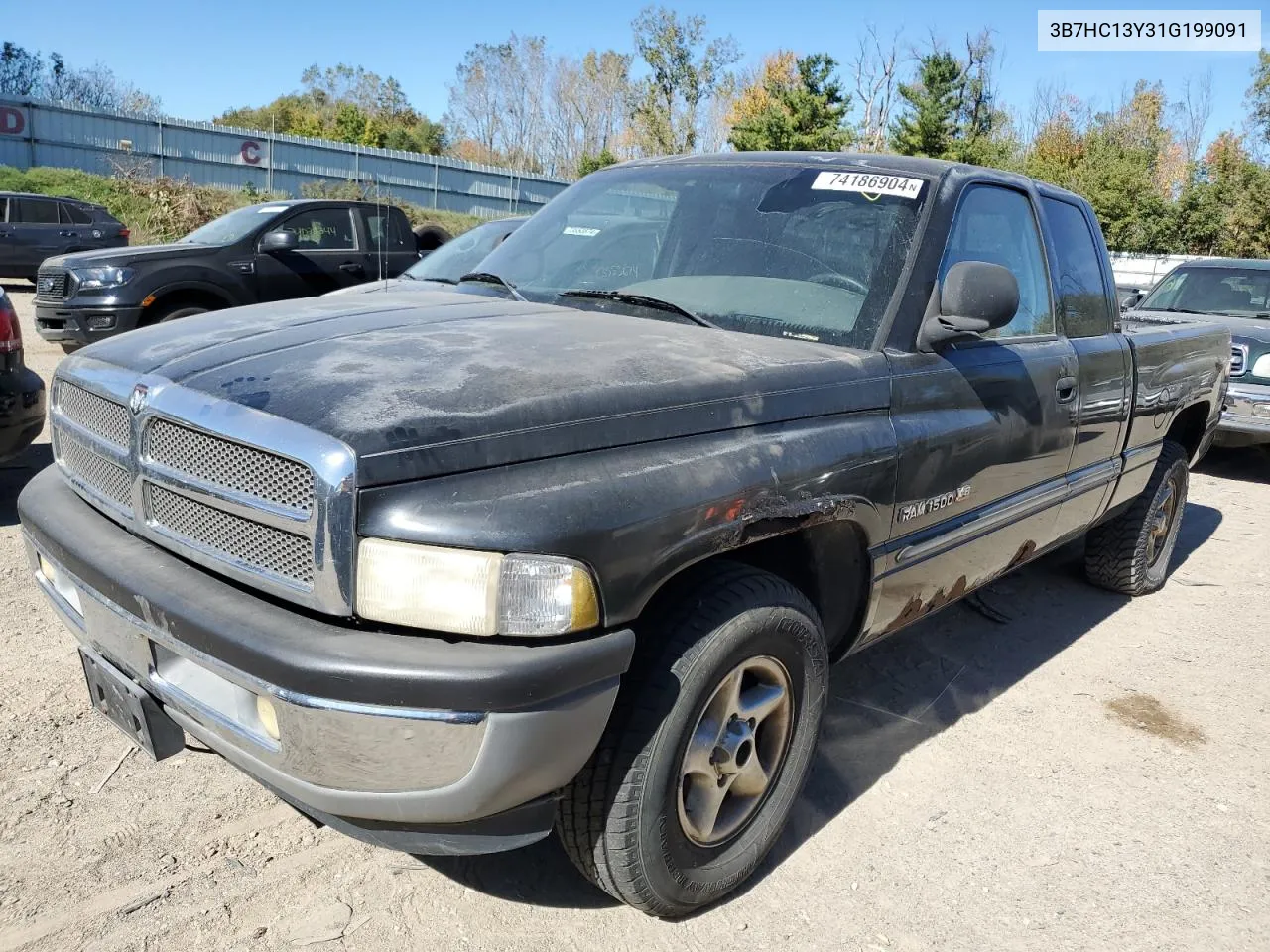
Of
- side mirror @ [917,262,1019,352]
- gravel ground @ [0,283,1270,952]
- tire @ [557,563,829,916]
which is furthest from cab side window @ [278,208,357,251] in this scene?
tire @ [557,563,829,916]

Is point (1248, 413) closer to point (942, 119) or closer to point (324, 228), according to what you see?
point (324, 228)

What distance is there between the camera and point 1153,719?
12.9ft

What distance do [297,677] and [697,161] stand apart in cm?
254

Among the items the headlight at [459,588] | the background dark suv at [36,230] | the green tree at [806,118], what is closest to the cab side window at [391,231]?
the headlight at [459,588]

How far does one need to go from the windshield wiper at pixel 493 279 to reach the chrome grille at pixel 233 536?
1.44m

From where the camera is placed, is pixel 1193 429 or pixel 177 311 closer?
pixel 1193 429

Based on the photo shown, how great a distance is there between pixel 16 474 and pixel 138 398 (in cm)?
453

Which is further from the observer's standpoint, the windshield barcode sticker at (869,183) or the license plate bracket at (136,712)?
the windshield barcode sticker at (869,183)

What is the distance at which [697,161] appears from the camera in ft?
12.2

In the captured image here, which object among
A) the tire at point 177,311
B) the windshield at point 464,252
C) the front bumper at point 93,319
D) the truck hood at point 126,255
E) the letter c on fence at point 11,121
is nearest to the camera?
the windshield at point 464,252

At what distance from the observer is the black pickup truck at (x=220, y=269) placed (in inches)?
347

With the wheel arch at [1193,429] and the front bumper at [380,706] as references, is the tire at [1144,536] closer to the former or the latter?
the wheel arch at [1193,429]

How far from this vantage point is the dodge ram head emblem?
229cm

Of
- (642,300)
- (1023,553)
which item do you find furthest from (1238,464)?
(642,300)
